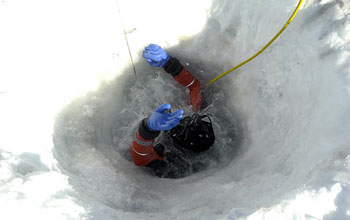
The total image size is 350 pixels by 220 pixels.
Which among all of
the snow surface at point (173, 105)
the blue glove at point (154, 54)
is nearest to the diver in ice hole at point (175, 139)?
the blue glove at point (154, 54)

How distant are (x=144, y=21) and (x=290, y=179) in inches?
98.4

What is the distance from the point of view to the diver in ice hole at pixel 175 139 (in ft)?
9.10

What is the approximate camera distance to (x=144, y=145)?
270 centimetres

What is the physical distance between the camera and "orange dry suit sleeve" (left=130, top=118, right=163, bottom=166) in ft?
8.52

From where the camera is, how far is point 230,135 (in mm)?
3516

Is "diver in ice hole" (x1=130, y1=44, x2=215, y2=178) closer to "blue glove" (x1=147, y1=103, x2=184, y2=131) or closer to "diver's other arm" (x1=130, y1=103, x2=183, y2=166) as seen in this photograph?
"diver's other arm" (x1=130, y1=103, x2=183, y2=166)

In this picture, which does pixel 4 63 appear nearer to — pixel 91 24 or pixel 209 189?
pixel 91 24

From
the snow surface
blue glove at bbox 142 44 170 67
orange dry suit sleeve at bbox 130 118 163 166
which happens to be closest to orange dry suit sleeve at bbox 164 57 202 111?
blue glove at bbox 142 44 170 67

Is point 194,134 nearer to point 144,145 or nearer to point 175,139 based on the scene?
point 175,139

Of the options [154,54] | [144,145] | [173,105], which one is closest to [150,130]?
[144,145]

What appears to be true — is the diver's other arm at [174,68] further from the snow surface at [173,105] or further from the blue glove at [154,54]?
the snow surface at [173,105]

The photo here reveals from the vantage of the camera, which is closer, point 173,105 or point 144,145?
point 144,145

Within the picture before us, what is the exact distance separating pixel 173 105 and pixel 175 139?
54 centimetres

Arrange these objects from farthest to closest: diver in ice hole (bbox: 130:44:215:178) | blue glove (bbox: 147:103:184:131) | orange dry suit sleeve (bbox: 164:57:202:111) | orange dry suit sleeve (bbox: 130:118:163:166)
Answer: orange dry suit sleeve (bbox: 164:57:202:111) → diver in ice hole (bbox: 130:44:215:178) → orange dry suit sleeve (bbox: 130:118:163:166) → blue glove (bbox: 147:103:184:131)
